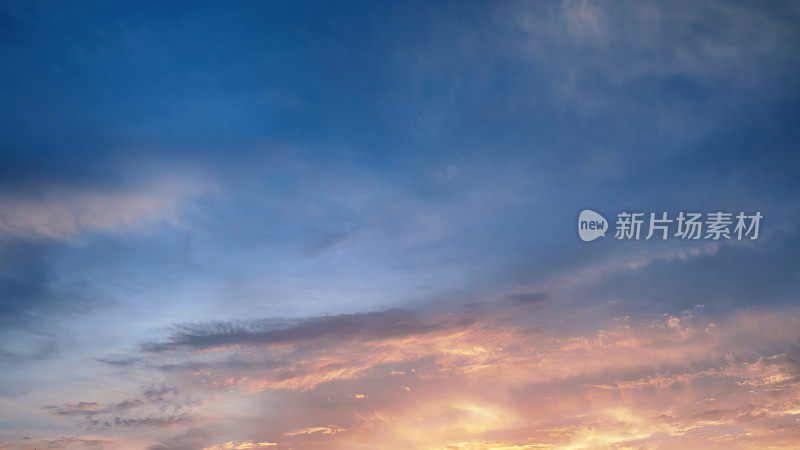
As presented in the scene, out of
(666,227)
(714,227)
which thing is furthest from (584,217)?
(714,227)

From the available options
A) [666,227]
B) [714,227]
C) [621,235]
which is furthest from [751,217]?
[621,235]

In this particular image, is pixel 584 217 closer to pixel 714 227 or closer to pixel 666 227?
pixel 666 227

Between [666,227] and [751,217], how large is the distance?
6.80 m

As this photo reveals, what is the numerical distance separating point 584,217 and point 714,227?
10.6 m

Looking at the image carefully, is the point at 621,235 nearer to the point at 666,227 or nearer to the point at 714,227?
the point at 666,227

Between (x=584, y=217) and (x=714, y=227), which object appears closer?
(x=714, y=227)

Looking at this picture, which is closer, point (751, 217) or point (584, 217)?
point (751, 217)

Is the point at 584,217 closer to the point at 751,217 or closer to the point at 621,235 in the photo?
the point at 621,235

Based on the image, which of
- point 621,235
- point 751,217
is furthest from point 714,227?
point 621,235

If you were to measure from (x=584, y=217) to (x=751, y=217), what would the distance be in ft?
44.3

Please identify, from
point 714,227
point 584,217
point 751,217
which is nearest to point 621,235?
point 584,217

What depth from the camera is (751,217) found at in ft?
153

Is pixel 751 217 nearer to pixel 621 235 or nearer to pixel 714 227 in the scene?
pixel 714 227

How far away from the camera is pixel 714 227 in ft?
154
